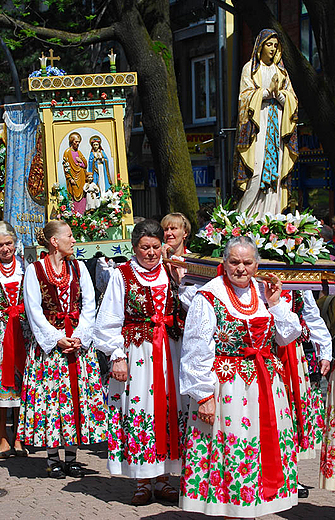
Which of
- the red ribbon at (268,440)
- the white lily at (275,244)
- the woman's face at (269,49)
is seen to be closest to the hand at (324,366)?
the white lily at (275,244)

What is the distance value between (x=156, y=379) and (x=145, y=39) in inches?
316

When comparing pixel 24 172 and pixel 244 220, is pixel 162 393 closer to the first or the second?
pixel 244 220

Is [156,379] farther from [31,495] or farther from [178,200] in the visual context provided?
[178,200]

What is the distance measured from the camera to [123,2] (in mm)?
13008

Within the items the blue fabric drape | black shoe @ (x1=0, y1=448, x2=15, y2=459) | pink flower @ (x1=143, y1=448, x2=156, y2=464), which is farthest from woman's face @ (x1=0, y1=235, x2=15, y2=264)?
pink flower @ (x1=143, y1=448, x2=156, y2=464)

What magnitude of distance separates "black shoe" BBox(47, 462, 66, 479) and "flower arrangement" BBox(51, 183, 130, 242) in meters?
3.68

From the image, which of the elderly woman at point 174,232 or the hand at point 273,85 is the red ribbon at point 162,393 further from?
the hand at point 273,85

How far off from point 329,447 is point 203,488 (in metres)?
0.92

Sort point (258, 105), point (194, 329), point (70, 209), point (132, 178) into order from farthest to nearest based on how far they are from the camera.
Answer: point (132, 178)
point (70, 209)
point (258, 105)
point (194, 329)

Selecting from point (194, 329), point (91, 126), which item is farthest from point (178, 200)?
point (194, 329)

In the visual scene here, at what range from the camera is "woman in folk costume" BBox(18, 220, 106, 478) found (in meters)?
6.93

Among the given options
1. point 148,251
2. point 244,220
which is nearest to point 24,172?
point 148,251

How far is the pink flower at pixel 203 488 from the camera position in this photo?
200 inches

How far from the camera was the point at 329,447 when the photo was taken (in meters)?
5.50
